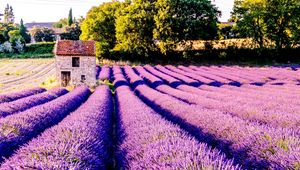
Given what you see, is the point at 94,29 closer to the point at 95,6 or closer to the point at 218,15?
the point at 95,6

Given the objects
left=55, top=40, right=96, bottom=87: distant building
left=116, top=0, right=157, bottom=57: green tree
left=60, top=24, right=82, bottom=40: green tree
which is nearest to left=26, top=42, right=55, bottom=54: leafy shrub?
left=60, top=24, right=82, bottom=40: green tree

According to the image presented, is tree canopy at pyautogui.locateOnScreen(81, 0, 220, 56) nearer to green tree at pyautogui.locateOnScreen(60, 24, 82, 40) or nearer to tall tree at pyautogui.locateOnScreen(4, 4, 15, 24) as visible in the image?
green tree at pyautogui.locateOnScreen(60, 24, 82, 40)

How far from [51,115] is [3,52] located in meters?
58.8

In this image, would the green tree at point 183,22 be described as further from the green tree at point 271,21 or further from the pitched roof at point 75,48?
the pitched roof at point 75,48

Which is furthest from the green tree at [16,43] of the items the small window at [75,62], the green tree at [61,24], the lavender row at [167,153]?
the lavender row at [167,153]

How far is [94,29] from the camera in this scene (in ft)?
142

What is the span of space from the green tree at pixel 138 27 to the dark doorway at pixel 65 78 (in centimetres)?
1464

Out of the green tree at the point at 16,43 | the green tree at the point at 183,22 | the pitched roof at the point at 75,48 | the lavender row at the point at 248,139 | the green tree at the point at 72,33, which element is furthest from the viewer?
the green tree at the point at 72,33

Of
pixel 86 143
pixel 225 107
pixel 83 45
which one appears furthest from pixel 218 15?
pixel 86 143

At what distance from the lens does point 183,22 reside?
115ft

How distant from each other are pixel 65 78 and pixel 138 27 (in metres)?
15.1

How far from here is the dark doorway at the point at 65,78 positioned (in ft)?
73.3

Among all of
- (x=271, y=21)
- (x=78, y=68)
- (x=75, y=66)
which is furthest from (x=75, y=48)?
(x=271, y=21)

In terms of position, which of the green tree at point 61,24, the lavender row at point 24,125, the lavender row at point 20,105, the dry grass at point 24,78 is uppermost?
the green tree at point 61,24
